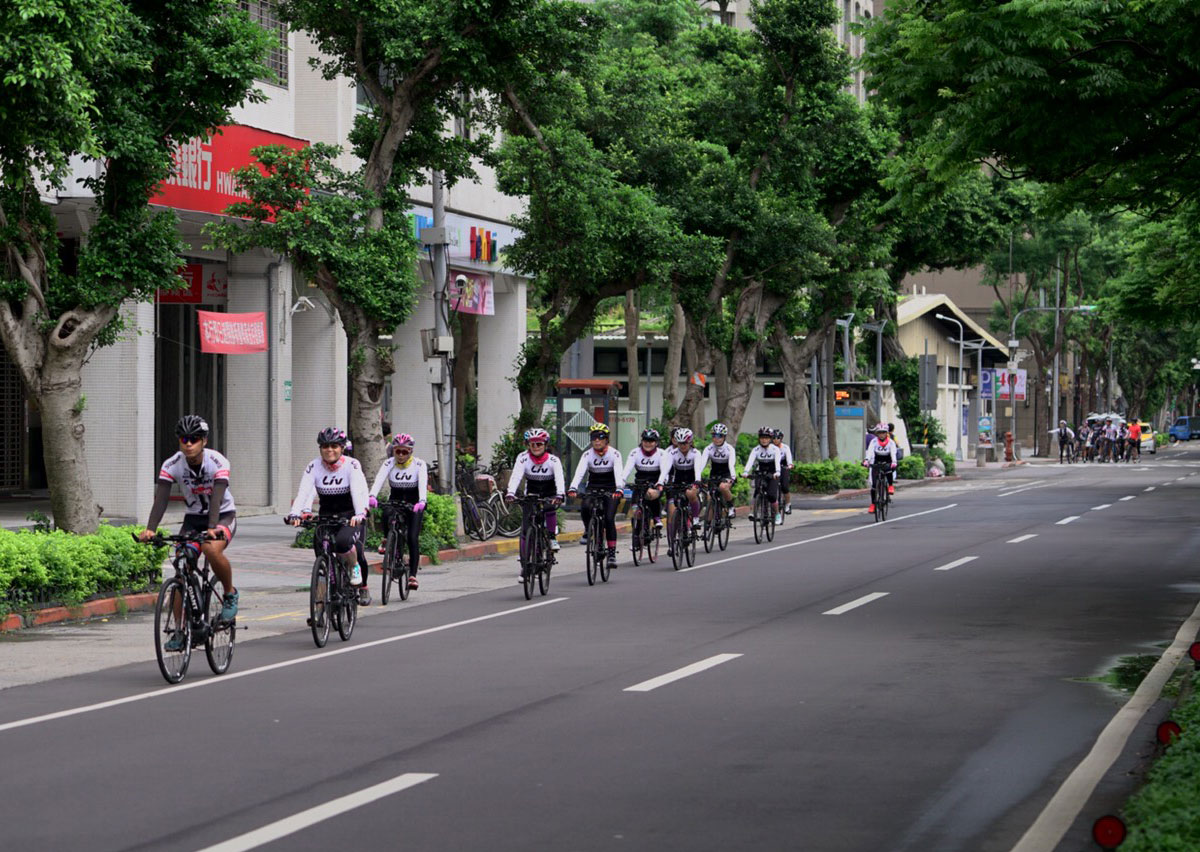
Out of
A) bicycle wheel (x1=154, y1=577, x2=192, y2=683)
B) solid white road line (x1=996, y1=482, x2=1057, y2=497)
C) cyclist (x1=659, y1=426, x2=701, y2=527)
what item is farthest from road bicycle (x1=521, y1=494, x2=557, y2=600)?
solid white road line (x1=996, y1=482, x2=1057, y2=497)

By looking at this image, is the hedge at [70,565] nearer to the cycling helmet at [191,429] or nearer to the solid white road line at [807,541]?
the cycling helmet at [191,429]

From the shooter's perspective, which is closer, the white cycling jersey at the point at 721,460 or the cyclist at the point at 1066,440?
the white cycling jersey at the point at 721,460

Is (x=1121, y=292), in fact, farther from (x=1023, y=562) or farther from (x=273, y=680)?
(x=273, y=680)

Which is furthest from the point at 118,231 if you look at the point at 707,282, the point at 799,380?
the point at 799,380

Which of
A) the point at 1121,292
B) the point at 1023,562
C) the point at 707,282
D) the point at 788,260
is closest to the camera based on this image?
the point at 1023,562

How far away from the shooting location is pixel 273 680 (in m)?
12.5

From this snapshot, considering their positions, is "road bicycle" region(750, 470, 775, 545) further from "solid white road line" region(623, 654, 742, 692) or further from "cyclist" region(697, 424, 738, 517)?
"solid white road line" region(623, 654, 742, 692)

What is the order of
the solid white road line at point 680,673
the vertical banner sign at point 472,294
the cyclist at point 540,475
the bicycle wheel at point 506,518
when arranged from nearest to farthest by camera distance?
1. the solid white road line at point 680,673
2. the cyclist at point 540,475
3. the bicycle wheel at point 506,518
4. the vertical banner sign at point 472,294

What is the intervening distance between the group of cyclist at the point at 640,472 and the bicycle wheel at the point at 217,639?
20.9 feet

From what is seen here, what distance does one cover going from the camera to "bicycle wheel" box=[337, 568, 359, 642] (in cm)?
1485

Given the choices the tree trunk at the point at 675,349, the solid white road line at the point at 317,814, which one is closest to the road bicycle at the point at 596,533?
the solid white road line at the point at 317,814

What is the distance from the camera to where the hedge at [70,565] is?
15.7m

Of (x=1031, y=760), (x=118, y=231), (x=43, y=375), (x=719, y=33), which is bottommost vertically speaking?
(x=1031, y=760)

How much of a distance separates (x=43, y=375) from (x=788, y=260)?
20844mm
